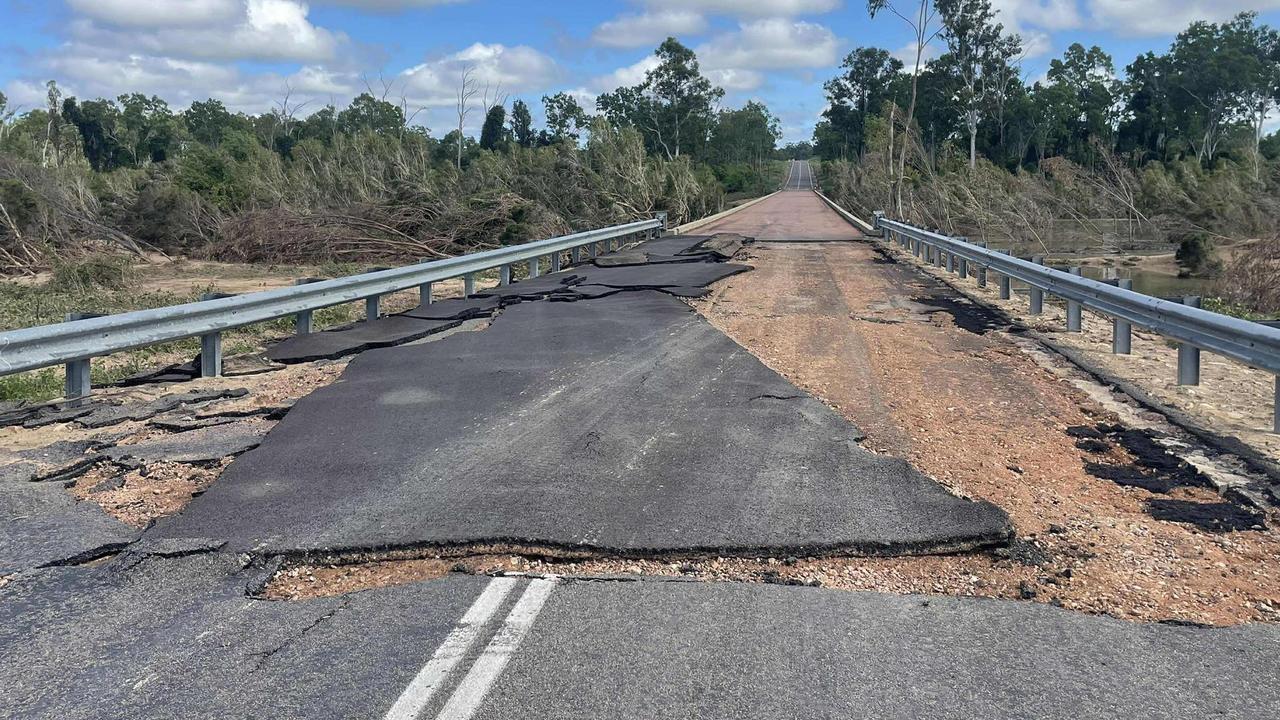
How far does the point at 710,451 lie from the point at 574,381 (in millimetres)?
2512

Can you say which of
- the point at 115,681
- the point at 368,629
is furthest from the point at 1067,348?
the point at 115,681

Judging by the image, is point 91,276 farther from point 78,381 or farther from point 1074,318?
point 1074,318

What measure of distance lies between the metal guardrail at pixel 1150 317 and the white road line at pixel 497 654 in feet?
17.1

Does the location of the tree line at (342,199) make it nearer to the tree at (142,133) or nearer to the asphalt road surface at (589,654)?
the asphalt road surface at (589,654)

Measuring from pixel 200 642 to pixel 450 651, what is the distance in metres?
0.97

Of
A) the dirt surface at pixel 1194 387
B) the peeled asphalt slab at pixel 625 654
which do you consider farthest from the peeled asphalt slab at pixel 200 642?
the dirt surface at pixel 1194 387

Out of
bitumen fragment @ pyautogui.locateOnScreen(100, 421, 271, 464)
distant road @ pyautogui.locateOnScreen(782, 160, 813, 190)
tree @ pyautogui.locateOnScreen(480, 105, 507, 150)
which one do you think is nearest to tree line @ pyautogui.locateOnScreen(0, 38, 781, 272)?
bitumen fragment @ pyautogui.locateOnScreen(100, 421, 271, 464)

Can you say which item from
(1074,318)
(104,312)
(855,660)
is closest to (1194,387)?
(1074,318)

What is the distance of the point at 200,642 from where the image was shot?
3943 mm

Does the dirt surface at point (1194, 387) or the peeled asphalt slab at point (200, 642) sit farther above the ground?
the dirt surface at point (1194, 387)

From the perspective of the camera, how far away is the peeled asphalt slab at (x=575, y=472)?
5.03 m

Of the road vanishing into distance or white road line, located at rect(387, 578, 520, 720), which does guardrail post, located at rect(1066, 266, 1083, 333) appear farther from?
white road line, located at rect(387, 578, 520, 720)

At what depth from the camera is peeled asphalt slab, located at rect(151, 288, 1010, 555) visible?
5027 mm

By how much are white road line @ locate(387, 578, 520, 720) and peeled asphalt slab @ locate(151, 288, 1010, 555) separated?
57cm
